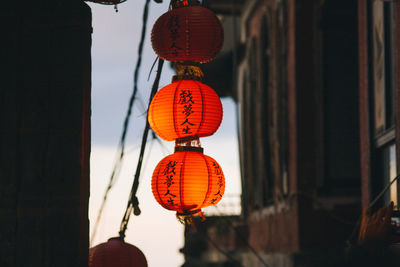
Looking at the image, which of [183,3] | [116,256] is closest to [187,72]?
[183,3]

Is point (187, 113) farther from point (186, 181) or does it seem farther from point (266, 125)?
point (266, 125)

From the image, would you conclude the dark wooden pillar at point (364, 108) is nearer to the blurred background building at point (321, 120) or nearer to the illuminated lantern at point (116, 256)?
the blurred background building at point (321, 120)

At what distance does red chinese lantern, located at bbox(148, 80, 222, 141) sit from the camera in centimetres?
771

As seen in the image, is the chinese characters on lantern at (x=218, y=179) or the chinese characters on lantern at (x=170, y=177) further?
the chinese characters on lantern at (x=218, y=179)

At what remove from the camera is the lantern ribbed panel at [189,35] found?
7645 mm

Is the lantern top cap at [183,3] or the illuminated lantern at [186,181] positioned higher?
the lantern top cap at [183,3]

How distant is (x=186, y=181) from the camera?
7633 mm

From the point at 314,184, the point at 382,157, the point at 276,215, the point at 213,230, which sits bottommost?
the point at 213,230

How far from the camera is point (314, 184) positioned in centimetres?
1418

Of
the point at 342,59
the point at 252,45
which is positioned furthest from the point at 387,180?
the point at 252,45

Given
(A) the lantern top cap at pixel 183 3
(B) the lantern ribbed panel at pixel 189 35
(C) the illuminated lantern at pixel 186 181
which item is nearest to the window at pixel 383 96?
(C) the illuminated lantern at pixel 186 181
